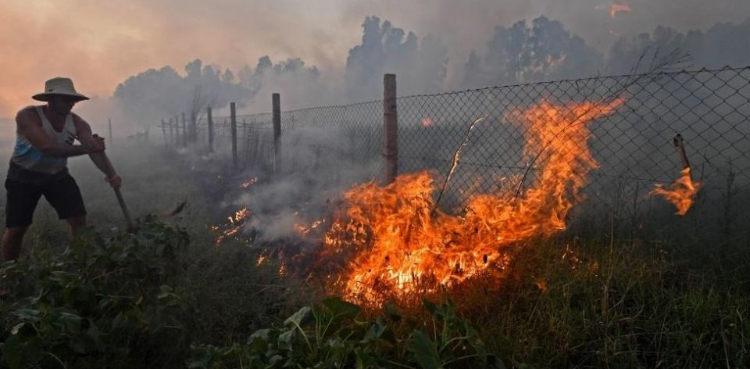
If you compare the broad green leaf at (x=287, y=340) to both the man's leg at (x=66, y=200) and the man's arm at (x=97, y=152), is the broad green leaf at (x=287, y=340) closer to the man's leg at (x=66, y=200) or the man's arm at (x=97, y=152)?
the man's arm at (x=97, y=152)

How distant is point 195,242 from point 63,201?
1568mm

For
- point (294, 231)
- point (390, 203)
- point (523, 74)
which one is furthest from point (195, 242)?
point (523, 74)

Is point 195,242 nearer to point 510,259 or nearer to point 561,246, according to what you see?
point 510,259

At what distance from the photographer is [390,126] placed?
5195mm

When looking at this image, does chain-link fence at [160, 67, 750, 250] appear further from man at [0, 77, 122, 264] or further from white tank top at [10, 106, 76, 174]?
white tank top at [10, 106, 76, 174]

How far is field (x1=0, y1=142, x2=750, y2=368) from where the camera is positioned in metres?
2.11

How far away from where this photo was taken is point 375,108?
23.5 ft

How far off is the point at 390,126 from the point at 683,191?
10.2 feet

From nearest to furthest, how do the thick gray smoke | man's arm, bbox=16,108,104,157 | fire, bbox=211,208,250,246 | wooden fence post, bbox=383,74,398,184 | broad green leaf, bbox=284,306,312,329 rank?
broad green leaf, bbox=284,306,312,329
man's arm, bbox=16,108,104,157
wooden fence post, bbox=383,74,398,184
fire, bbox=211,208,250,246
the thick gray smoke

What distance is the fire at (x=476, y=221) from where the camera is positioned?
10.7 feet

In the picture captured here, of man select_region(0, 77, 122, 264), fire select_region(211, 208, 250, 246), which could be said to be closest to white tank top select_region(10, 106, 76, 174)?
man select_region(0, 77, 122, 264)

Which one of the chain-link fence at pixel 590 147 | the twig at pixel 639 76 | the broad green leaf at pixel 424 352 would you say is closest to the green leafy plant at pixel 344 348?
the broad green leaf at pixel 424 352

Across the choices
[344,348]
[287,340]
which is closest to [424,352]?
[344,348]

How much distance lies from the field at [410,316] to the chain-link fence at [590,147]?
0.59 m
